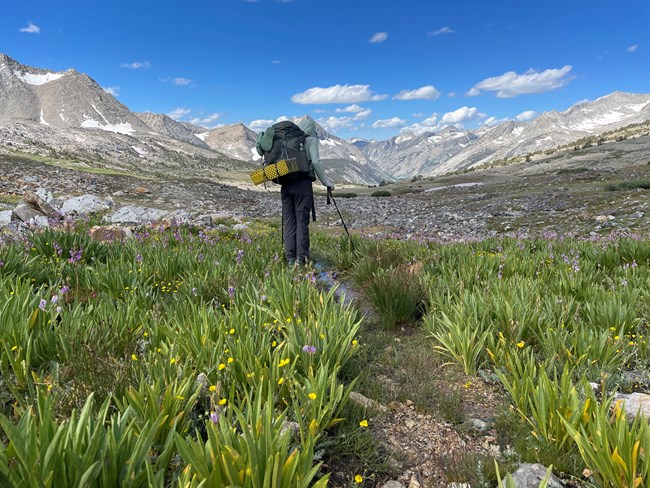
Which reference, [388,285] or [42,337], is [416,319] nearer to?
[388,285]

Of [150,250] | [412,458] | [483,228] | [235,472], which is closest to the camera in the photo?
[235,472]

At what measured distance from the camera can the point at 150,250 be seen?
679 cm

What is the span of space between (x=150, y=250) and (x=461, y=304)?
17.0 feet

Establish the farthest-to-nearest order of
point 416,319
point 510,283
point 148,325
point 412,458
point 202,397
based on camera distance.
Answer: point 416,319
point 510,283
point 148,325
point 202,397
point 412,458

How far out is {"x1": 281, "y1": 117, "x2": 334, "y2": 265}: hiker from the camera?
7.96 metres

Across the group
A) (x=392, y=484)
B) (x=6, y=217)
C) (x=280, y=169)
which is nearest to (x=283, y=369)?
(x=392, y=484)

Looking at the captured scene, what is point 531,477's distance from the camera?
2283 mm

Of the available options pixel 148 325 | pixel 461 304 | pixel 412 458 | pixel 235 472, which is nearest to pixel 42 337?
pixel 148 325

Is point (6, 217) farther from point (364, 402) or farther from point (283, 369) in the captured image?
point (364, 402)

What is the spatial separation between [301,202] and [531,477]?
647cm

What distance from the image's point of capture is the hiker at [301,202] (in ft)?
26.1

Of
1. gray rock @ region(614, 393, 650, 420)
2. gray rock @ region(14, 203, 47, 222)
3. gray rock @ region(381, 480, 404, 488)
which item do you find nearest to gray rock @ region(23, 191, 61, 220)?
gray rock @ region(14, 203, 47, 222)

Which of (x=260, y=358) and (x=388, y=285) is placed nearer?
(x=260, y=358)

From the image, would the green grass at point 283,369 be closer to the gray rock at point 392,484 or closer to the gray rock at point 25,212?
the gray rock at point 392,484
